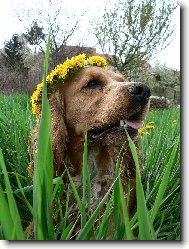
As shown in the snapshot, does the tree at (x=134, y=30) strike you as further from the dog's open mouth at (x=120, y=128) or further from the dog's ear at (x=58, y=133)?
the dog's ear at (x=58, y=133)

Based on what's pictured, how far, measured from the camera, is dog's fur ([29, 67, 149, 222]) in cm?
137

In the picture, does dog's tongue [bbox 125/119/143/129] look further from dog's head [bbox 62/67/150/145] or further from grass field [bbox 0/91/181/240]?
grass field [bbox 0/91/181/240]

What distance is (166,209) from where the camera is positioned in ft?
3.94

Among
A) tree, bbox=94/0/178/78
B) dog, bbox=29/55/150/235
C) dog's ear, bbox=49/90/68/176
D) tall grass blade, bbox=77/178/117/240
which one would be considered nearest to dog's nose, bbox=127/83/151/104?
dog, bbox=29/55/150/235

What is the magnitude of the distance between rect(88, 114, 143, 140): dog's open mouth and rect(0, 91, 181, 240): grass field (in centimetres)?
14

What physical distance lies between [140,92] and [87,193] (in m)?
0.46

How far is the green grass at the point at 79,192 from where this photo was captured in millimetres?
635

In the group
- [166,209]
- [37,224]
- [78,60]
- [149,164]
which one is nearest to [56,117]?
[78,60]

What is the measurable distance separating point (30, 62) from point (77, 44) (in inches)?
6.6

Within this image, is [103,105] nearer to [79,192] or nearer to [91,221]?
[79,192]

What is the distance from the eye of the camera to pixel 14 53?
1314mm

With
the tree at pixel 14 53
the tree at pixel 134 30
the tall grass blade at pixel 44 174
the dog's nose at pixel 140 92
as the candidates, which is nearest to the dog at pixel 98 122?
the dog's nose at pixel 140 92

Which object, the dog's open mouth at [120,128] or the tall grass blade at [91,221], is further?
the dog's open mouth at [120,128]

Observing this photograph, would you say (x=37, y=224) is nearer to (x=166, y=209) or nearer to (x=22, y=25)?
(x=166, y=209)
